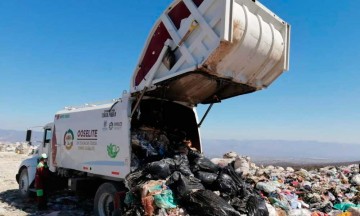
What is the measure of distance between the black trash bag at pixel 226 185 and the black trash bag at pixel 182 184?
0.26 meters

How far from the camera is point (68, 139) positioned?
7.28 m

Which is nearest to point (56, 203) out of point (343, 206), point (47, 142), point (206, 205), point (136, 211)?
point (47, 142)

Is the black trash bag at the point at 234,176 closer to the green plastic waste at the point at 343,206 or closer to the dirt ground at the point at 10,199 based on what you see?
the green plastic waste at the point at 343,206

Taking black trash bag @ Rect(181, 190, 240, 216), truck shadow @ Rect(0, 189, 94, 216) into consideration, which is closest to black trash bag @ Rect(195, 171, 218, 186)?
black trash bag @ Rect(181, 190, 240, 216)

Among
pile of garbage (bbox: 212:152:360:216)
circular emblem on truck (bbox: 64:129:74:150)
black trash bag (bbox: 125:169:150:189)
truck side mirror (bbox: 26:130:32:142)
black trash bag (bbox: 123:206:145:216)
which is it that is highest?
truck side mirror (bbox: 26:130:32:142)

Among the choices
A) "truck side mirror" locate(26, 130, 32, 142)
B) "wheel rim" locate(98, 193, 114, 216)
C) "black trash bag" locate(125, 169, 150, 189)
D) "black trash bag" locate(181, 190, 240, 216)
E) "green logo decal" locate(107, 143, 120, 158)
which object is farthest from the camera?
"truck side mirror" locate(26, 130, 32, 142)

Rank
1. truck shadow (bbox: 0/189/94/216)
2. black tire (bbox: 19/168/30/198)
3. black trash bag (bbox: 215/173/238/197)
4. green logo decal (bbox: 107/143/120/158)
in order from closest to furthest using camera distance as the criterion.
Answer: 1. black trash bag (bbox: 215/173/238/197)
2. green logo decal (bbox: 107/143/120/158)
3. truck shadow (bbox: 0/189/94/216)
4. black tire (bbox: 19/168/30/198)

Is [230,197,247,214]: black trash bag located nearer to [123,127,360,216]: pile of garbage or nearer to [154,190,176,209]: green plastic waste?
[123,127,360,216]: pile of garbage

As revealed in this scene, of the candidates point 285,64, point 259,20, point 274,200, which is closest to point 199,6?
point 259,20

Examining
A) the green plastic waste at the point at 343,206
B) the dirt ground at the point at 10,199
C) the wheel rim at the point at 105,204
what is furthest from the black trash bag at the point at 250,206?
the dirt ground at the point at 10,199

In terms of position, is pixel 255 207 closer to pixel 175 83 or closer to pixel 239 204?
pixel 239 204

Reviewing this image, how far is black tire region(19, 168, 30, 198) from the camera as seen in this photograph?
8.38 metres

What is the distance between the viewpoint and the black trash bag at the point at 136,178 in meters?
5.05

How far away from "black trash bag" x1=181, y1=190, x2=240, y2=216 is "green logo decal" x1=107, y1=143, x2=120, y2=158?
63.3 inches
